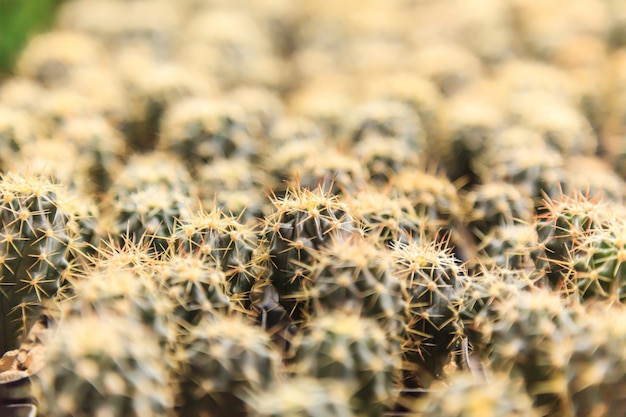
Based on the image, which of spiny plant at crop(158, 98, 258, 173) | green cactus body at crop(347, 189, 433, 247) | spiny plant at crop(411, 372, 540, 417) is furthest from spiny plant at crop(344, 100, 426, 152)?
spiny plant at crop(411, 372, 540, 417)

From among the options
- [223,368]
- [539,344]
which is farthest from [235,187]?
[539,344]

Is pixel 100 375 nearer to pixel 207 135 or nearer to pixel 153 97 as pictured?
pixel 207 135

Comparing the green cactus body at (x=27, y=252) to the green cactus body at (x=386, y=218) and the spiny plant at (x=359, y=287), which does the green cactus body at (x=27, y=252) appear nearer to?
the spiny plant at (x=359, y=287)

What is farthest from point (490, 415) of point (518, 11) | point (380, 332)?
point (518, 11)

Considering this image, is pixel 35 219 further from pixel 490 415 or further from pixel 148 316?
pixel 490 415

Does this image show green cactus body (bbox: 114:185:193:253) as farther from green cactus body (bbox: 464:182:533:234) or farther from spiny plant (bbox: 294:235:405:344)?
green cactus body (bbox: 464:182:533:234)

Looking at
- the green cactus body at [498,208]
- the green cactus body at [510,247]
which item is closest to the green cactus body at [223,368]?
the green cactus body at [510,247]
